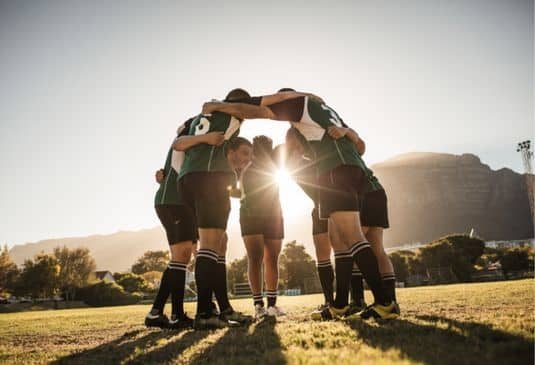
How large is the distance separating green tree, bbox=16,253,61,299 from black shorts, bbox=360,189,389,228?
49.9m

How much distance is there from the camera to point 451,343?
80.4 inches

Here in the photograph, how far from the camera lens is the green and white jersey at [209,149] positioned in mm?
3807

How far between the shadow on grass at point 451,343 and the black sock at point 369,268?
382 mm

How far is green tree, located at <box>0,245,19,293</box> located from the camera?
44.3m

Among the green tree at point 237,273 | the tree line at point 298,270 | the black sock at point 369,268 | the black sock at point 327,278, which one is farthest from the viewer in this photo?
the green tree at point 237,273

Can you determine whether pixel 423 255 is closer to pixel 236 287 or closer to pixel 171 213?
pixel 236 287

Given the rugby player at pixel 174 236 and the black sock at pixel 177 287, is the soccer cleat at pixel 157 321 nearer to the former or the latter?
the rugby player at pixel 174 236

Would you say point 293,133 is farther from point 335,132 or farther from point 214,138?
point 214,138

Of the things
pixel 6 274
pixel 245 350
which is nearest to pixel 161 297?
pixel 245 350

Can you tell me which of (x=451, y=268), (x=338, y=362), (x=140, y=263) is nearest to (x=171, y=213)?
(x=338, y=362)

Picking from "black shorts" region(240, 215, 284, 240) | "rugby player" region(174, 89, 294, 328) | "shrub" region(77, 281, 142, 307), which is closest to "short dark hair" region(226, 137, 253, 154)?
"rugby player" region(174, 89, 294, 328)

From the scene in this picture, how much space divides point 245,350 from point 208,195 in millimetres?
1758

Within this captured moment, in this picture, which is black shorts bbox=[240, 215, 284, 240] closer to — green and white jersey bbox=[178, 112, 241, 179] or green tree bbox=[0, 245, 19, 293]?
green and white jersey bbox=[178, 112, 241, 179]

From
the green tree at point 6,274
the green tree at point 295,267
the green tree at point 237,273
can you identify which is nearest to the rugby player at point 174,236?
the green tree at point 295,267
